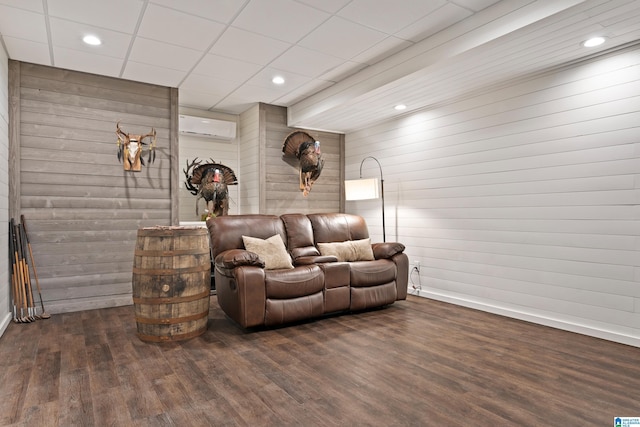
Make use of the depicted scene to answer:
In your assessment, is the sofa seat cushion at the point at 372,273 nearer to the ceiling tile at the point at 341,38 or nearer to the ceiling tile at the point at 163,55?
the ceiling tile at the point at 341,38

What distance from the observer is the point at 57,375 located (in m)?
2.49

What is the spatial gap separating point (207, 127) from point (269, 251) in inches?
106

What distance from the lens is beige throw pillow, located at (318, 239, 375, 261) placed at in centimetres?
441

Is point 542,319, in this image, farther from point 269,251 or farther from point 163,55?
point 163,55

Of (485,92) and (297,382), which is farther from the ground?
(485,92)

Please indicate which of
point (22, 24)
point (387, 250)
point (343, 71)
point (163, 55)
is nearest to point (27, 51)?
point (22, 24)

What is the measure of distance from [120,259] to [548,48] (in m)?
4.84

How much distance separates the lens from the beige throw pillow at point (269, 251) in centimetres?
380

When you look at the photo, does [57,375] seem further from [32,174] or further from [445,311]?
[445,311]

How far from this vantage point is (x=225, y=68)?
417 cm

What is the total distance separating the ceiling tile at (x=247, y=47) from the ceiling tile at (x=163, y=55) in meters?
0.29

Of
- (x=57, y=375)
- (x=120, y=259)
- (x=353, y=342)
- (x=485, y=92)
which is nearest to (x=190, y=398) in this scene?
(x=57, y=375)

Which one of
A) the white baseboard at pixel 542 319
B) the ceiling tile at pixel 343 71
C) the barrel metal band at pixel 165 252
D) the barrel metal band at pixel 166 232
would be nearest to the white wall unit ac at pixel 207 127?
the ceiling tile at pixel 343 71

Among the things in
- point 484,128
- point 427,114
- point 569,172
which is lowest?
point 569,172
